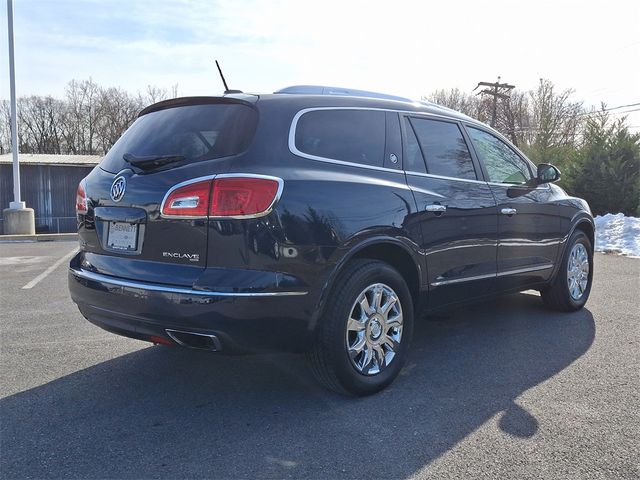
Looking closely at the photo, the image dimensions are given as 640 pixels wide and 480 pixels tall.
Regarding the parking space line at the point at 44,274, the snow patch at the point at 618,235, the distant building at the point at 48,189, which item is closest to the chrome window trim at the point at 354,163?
the parking space line at the point at 44,274

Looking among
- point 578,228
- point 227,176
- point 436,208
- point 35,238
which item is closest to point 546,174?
point 578,228

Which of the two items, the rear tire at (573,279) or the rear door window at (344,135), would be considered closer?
the rear door window at (344,135)

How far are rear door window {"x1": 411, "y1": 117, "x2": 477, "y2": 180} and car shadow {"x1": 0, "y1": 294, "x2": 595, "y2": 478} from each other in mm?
1393

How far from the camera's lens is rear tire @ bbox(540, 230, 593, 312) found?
5.53 meters

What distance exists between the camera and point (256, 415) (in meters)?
3.24

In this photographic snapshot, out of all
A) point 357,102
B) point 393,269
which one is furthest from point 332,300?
point 357,102

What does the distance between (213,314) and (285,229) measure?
22.7 inches

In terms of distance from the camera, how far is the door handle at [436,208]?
3.87 metres

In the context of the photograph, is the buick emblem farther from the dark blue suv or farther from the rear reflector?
the rear reflector

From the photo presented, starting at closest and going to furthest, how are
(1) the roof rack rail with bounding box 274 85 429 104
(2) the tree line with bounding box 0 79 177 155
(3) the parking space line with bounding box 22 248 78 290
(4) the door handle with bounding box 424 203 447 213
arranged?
(1) the roof rack rail with bounding box 274 85 429 104 → (4) the door handle with bounding box 424 203 447 213 → (3) the parking space line with bounding box 22 248 78 290 → (2) the tree line with bounding box 0 79 177 155

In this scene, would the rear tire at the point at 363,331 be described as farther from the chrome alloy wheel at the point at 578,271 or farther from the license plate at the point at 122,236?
the chrome alloy wheel at the point at 578,271

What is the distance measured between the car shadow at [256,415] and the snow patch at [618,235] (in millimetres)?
7605

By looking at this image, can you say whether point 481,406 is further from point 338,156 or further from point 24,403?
point 24,403

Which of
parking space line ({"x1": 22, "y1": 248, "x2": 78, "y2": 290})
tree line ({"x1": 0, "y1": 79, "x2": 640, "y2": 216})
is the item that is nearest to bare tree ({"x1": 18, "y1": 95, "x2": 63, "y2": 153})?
tree line ({"x1": 0, "y1": 79, "x2": 640, "y2": 216})
